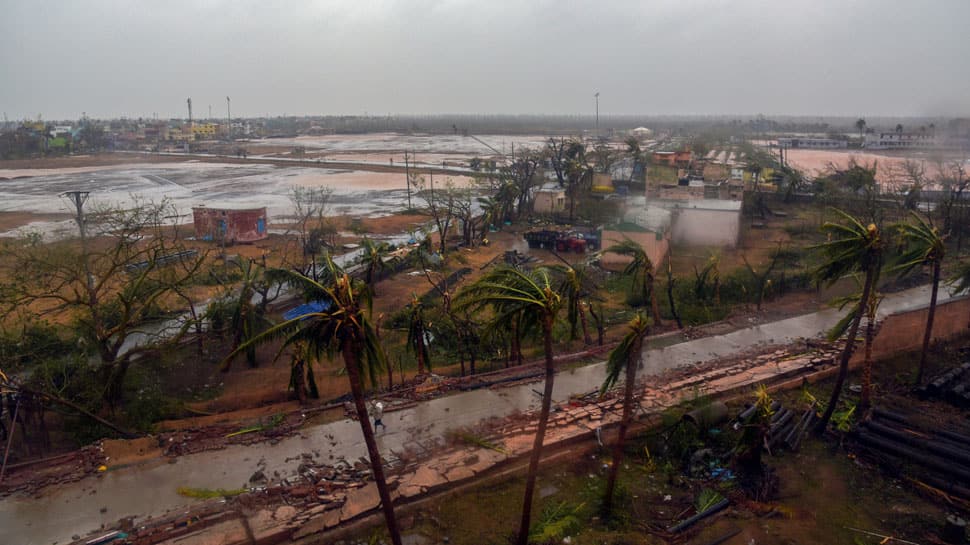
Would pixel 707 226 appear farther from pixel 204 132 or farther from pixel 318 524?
pixel 204 132

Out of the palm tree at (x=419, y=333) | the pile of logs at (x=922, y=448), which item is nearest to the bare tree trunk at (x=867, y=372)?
the pile of logs at (x=922, y=448)

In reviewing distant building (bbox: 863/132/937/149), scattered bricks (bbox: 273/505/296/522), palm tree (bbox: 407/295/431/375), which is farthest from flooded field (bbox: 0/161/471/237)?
distant building (bbox: 863/132/937/149)

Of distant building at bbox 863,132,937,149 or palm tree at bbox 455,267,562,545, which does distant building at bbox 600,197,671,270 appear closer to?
palm tree at bbox 455,267,562,545

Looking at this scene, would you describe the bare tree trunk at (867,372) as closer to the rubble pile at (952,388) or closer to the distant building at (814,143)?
the rubble pile at (952,388)

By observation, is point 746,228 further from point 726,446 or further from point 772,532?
point 772,532

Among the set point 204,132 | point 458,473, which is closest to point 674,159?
point 458,473
